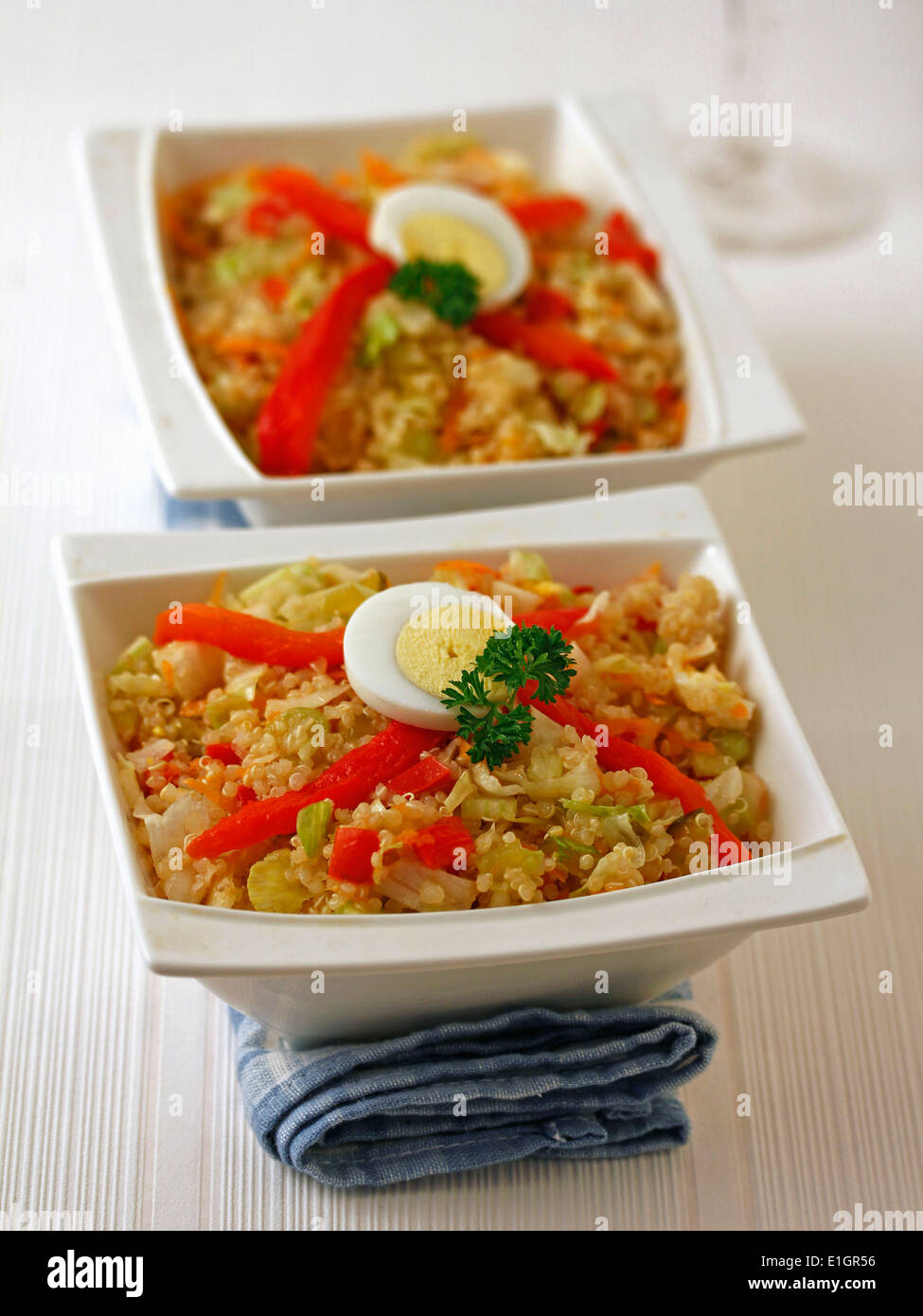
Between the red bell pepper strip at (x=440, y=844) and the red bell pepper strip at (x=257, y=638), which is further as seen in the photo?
the red bell pepper strip at (x=257, y=638)

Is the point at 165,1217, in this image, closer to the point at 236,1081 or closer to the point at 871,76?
the point at 236,1081

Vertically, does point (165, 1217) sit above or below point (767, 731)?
below

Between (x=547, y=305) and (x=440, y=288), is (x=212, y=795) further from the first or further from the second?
(x=547, y=305)

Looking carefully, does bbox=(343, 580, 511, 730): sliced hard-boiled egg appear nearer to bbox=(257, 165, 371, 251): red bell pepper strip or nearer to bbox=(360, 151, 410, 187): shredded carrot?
bbox=(257, 165, 371, 251): red bell pepper strip

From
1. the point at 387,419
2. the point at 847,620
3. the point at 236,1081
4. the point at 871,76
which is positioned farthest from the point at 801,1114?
the point at 871,76

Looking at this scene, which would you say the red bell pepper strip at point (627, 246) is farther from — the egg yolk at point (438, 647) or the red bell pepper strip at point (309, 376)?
the egg yolk at point (438, 647)

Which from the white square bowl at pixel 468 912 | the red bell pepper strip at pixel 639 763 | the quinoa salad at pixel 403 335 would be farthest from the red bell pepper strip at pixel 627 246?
the red bell pepper strip at pixel 639 763

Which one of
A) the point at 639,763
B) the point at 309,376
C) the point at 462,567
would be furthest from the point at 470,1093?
the point at 309,376
